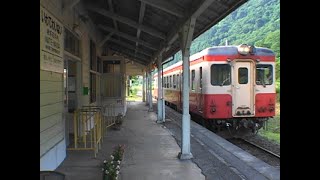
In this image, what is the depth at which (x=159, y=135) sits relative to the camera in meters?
10.1

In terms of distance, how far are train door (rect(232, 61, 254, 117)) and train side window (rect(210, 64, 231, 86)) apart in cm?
17

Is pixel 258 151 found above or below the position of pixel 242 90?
below

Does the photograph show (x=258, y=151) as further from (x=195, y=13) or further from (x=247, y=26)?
(x=247, y=26)

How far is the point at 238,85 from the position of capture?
1046 centimetres

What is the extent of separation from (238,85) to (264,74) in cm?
95

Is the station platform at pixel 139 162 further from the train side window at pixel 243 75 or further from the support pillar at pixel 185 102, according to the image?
the train side window at pixel 243 75

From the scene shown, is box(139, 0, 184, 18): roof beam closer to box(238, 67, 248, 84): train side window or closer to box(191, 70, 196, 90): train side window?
box(238, 67, 248, 84): train side window

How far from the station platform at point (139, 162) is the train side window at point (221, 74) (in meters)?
2.12

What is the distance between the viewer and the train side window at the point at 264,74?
10.7m

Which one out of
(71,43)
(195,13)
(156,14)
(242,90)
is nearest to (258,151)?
(242,90)

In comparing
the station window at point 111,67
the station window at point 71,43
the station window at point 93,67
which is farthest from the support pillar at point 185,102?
the station window at point 111,67
